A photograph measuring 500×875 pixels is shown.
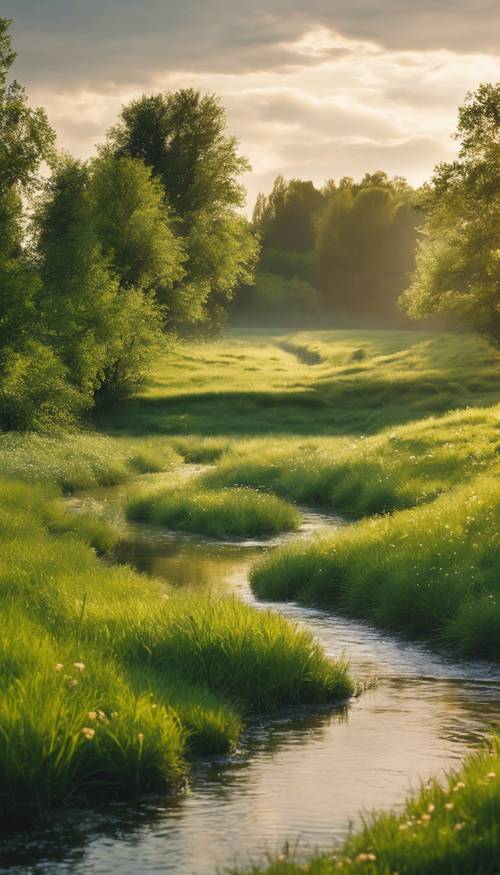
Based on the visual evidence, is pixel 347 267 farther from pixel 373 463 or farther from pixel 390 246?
pixel 373 463

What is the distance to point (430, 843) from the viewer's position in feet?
21.6

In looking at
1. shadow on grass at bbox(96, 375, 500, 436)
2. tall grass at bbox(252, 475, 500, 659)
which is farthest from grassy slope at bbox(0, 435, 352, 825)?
shadow on grass at bbox(96, 375, 500, 436)

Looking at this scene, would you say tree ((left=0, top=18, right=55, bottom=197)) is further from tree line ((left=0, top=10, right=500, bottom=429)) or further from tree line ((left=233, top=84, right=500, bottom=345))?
tree line ((left=233, top=84, right=500, bottom=345))

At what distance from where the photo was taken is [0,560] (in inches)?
632

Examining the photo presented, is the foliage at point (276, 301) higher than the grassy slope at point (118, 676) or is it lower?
higher

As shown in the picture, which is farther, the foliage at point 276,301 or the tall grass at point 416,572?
the foliage at point 276,301

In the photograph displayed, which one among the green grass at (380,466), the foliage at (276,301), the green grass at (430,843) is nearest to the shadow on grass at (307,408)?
the green grass at (380,466)

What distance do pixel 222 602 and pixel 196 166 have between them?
58.5m

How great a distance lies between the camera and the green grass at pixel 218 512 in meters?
25.4

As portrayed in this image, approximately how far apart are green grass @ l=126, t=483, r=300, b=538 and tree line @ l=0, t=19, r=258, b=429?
9.63 metres

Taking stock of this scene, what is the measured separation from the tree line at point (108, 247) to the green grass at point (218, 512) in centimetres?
A: 963

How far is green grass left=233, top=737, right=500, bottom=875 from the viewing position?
638cm

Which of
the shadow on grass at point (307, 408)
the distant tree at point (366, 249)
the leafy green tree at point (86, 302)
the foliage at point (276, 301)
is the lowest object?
the shadow on grass at point (307, 408)

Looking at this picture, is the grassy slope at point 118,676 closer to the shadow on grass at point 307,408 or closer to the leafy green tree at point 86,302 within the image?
the leafy green tree at point 86,302
